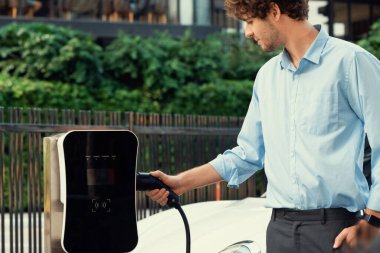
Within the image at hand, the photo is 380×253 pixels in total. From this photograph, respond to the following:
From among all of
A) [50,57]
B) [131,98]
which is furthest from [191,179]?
[50,57]

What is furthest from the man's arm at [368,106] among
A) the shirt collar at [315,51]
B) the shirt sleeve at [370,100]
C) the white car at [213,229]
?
the white car at [213,229]

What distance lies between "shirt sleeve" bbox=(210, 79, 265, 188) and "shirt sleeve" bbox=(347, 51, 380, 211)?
18.7 inches

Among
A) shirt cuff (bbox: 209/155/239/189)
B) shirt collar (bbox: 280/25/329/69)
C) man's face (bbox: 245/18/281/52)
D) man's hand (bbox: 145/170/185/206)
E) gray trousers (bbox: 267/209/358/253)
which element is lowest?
gray trousers (bbox: 267/209/358/253)

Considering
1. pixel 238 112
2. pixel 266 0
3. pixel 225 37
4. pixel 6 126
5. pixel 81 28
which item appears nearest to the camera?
pixel 266 0

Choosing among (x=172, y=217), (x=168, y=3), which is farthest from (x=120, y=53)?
(x=172, y=217)

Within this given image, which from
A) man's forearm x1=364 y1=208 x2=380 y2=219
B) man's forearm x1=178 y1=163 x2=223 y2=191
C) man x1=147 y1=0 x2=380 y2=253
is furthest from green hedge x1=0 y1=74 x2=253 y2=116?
man's forearm x1=364 y1=208 x2=380 y2=219

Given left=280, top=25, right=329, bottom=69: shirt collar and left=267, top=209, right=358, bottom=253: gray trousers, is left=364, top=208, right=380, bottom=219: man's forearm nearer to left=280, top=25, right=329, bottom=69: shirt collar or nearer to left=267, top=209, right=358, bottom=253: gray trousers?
left=267, top=209, right=358, bottom=253: gray trousers

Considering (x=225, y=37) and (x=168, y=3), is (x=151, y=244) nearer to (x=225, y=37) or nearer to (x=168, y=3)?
(x=225, y=37)

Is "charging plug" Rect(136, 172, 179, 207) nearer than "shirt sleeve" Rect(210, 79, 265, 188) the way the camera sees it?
Yes

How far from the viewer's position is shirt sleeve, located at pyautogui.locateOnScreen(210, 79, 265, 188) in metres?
3.04

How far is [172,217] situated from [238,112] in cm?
998

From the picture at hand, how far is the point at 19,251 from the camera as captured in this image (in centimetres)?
712

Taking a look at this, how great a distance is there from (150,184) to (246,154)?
0.36 meters

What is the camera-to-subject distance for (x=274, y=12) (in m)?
2.74
